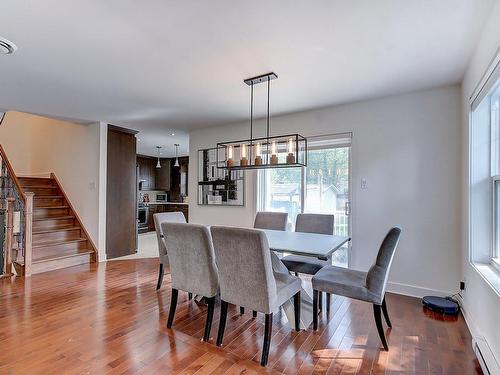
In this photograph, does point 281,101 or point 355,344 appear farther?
point 281,101

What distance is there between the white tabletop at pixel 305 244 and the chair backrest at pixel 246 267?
1.29ft

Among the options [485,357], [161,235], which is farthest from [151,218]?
[485,357]

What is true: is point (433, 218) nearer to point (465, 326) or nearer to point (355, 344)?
point (465, 326)

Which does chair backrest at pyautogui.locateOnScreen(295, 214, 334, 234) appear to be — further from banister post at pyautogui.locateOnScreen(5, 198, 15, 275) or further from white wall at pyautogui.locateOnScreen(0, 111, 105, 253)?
banister post at pyautogui.locateOnScreen(5, 198, 15, 275)

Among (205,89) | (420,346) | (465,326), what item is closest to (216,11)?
(205,89)

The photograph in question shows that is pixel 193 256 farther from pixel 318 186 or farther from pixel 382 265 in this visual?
pixel 318 186

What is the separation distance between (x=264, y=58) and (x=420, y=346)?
2.73 m

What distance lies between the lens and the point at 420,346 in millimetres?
2195

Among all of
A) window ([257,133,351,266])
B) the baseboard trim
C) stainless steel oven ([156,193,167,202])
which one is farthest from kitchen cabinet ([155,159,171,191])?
the baseboard trim

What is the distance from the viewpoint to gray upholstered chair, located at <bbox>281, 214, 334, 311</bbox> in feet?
10.1

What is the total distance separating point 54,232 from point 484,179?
19.6 feet

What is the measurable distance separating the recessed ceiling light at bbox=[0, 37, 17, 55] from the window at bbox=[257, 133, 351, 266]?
3.31 metres

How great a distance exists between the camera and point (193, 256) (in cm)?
230

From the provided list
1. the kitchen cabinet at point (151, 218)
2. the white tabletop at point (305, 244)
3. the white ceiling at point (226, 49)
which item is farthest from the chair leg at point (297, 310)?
the kitchen cabinet at point (151, 218)
